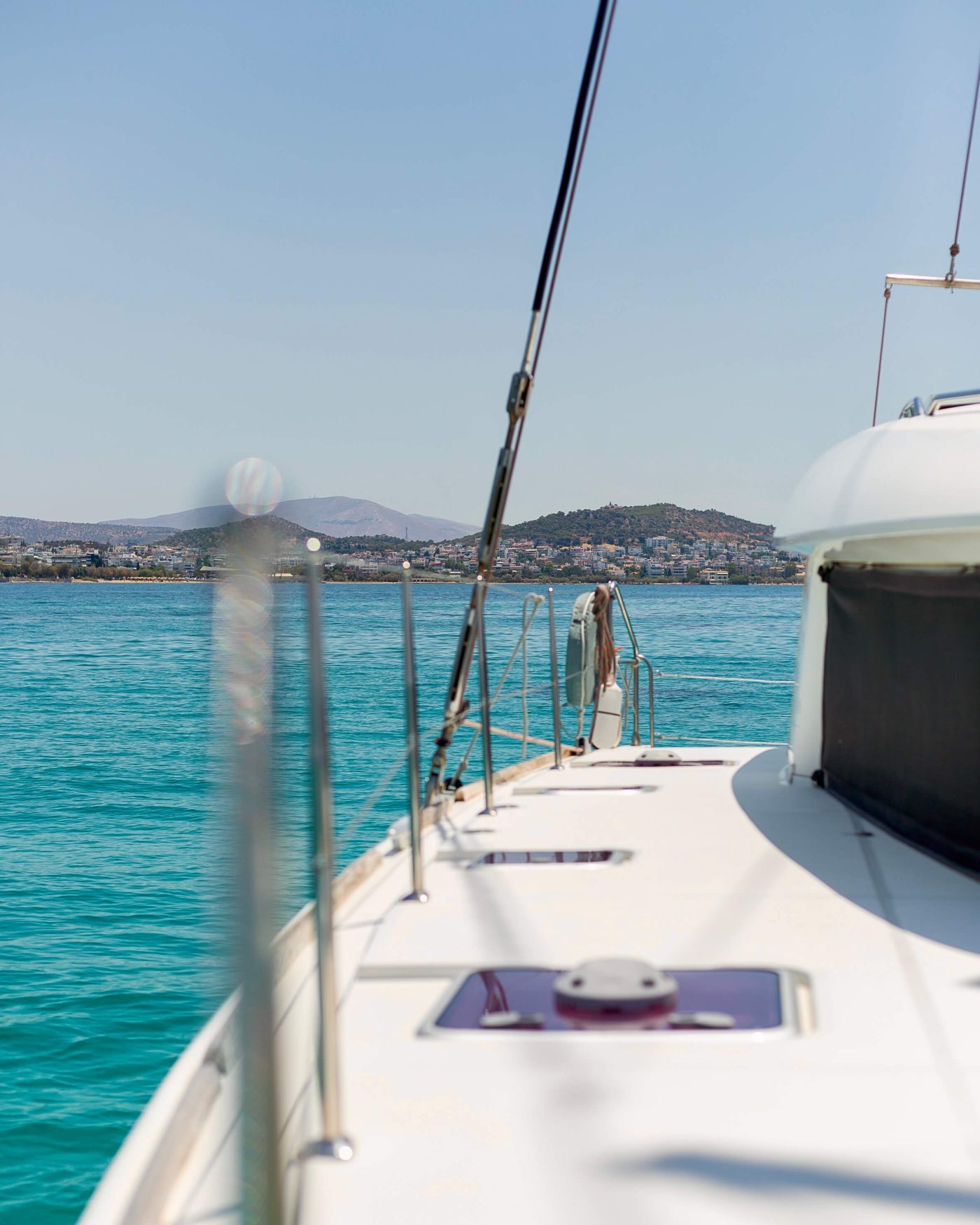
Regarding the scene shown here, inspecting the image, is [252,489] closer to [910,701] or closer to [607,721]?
[910,701]

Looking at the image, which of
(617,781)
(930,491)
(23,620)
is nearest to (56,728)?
(617,781)

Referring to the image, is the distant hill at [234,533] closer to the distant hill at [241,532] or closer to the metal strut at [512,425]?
the distant hill at [241,532]

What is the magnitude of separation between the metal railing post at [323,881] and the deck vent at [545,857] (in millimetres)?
1817

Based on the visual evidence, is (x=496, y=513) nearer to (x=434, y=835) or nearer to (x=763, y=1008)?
(x=434, y=835)

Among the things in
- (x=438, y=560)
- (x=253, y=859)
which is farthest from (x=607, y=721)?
(x=253, y=859)

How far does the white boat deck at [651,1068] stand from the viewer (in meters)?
1.56

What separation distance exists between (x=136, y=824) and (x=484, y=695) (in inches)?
360

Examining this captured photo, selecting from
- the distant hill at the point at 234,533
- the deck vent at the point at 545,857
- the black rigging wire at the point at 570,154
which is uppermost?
the black rigging wire at the point at 570,154

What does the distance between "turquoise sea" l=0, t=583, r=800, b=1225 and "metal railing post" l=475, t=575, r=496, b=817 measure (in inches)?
20.6

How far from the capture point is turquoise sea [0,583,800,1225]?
242cm

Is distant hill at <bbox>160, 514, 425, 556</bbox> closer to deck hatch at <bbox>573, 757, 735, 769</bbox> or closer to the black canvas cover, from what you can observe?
the black canvas cover

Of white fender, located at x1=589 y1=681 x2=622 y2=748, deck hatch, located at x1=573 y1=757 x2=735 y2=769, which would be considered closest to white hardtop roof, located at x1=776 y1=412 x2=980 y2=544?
deck hatch, located at x1=573 y1=757 x2=735 y2=769

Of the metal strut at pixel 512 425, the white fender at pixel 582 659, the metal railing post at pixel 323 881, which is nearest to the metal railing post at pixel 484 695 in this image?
the metal strut at pixel 512 425

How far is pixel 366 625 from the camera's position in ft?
150
